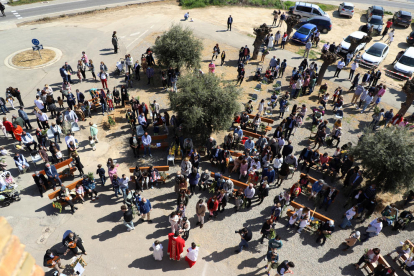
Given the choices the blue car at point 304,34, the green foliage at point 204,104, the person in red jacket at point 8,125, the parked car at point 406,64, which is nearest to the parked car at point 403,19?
the parked car at point 406,64

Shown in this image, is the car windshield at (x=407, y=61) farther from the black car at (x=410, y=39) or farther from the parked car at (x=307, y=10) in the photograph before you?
the parked car at (x=307, y=10)

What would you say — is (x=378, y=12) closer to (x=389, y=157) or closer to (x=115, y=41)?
(x=389, y=157)

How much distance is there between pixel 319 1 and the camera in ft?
136

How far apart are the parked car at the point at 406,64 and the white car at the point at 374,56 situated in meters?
1.47

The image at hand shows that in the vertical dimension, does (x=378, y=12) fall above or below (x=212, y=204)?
above

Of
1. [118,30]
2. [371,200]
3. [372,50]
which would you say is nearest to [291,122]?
[371,200]

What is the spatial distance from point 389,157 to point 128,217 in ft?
38.6

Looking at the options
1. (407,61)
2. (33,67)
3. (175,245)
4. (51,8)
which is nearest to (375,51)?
(407,61)

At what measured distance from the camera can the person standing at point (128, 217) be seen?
34.9 feet

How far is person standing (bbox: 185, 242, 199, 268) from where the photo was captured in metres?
9.74

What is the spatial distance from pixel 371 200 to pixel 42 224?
47.8 ft

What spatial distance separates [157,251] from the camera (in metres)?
9.97

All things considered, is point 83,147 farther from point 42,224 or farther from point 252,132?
point 252,132

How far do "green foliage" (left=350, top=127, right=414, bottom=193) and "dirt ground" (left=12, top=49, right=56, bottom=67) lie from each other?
24489mm
